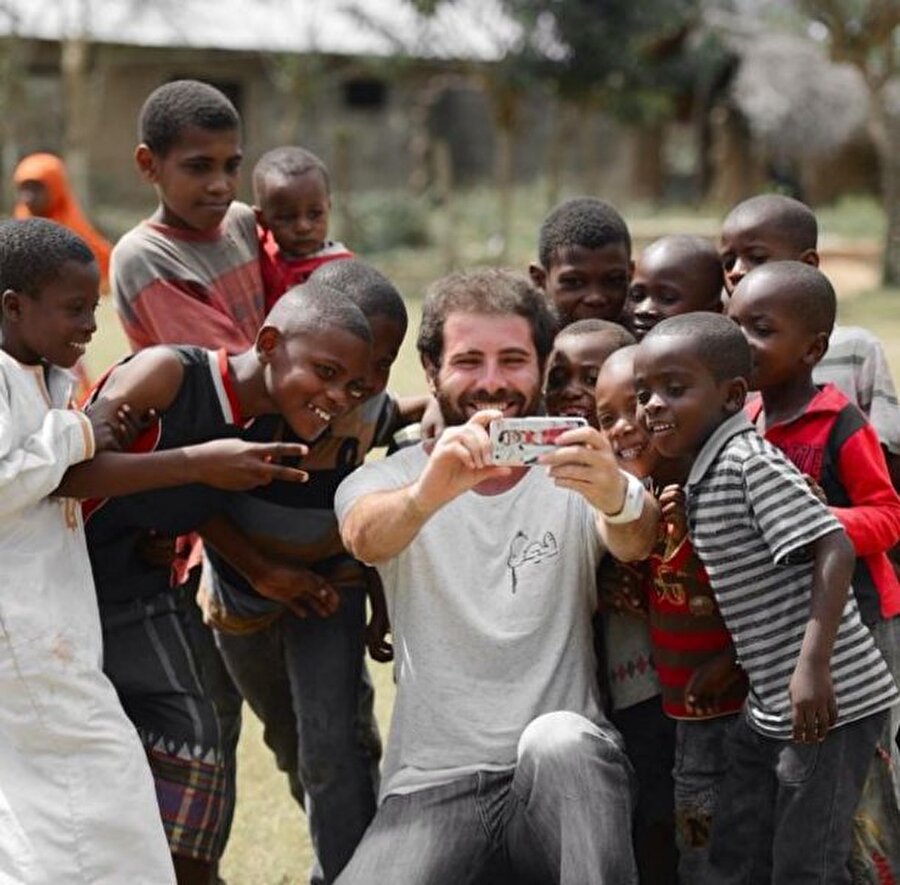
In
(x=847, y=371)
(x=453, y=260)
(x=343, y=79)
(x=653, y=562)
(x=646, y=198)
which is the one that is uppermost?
(x=343, y=79)

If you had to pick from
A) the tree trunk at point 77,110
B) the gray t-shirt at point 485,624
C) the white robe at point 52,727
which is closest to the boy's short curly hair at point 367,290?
the gray t-shirt at point 485,624

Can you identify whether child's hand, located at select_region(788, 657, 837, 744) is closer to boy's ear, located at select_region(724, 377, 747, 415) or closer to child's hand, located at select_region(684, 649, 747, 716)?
child's hand, located at select_region(684, 649, 747, 716)

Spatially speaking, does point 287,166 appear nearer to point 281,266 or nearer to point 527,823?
point 281,266

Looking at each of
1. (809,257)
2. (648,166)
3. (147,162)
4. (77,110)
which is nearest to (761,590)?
(809,257)

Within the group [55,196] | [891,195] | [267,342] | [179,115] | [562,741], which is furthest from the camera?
[891,195]

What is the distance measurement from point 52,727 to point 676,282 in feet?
6.17

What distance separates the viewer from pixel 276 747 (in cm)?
418

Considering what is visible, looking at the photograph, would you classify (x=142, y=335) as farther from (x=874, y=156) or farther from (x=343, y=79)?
(x=874, y=156)

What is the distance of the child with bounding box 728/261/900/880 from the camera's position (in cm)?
331

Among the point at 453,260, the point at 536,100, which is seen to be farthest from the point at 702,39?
the point at 453,260

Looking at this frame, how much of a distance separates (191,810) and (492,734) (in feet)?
2.41

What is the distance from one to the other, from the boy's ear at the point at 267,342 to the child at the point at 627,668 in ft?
2.16

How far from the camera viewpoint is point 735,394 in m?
3.26

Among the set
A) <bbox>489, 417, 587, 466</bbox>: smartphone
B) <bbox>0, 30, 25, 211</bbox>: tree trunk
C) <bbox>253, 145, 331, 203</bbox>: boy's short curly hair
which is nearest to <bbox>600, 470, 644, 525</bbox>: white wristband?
<bbox>489, 417, 587, 466</bbox>: smartphone
